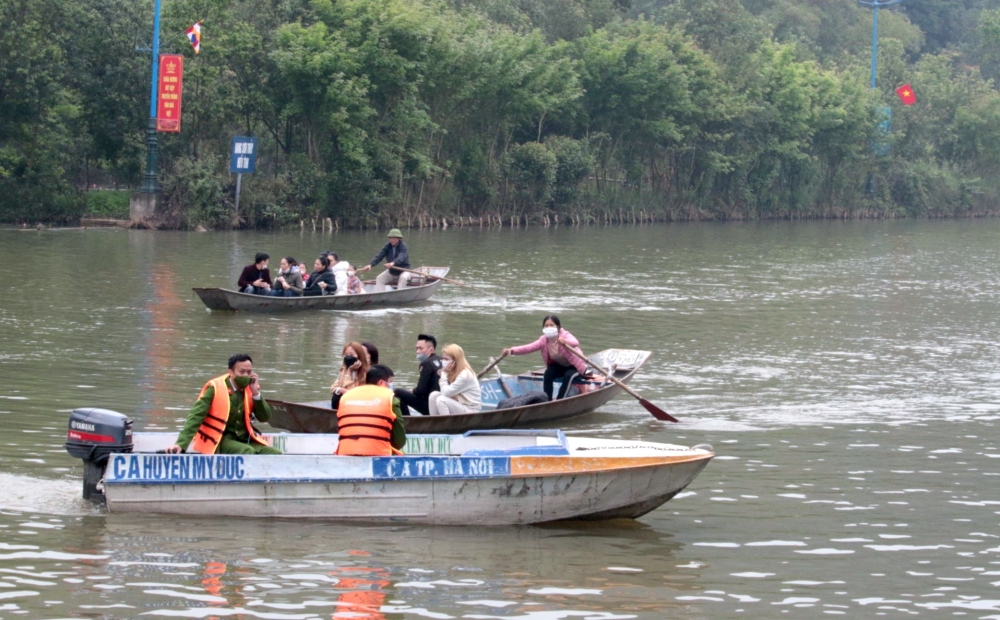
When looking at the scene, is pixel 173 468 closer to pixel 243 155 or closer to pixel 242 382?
pixel 242 382

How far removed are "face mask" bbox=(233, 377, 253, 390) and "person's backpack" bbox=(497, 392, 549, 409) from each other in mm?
3631

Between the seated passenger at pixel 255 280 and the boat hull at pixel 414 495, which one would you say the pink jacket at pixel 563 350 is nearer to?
the boat hull at pixel 414 495

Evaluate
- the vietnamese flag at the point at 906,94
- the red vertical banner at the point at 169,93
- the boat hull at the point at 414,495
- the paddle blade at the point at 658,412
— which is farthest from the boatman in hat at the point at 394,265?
the vietnamese flag at the point at 906,94

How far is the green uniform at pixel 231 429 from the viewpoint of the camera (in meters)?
10.2

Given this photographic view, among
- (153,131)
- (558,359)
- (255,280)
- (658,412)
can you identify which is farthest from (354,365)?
(153,131)

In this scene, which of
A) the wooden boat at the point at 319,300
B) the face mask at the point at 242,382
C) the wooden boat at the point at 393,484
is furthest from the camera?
the wooden boat at the point at 319,300

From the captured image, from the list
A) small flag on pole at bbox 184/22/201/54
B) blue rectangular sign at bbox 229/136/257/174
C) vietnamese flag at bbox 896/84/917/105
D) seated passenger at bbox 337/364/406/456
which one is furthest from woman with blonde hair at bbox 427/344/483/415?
vietnamese flag at bbox 896/84/917/105

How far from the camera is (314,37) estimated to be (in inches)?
1761

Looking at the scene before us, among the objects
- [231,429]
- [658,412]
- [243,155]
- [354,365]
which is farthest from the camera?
[243,155]

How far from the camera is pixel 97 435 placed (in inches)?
396

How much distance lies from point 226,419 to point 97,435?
913 mm

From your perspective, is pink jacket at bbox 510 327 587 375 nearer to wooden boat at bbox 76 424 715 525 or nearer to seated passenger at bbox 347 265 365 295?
wooden boat at bbox 76 424 715 525

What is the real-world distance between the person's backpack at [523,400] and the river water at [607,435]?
572 mm

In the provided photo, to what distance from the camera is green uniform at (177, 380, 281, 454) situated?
33.4 ft
